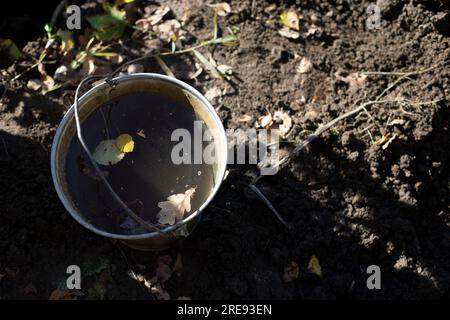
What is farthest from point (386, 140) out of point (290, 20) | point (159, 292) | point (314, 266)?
point (159, 292)

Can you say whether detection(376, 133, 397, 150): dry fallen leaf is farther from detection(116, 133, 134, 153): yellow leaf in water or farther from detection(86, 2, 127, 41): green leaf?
detection(86, 2, 127, 41): green leaf

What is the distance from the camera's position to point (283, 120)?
373 cm

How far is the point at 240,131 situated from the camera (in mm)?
3691

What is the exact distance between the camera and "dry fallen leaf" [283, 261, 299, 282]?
3365 millimetres

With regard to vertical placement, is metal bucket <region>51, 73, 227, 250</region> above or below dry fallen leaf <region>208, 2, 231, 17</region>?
below

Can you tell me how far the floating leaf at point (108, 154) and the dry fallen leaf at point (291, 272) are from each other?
1.05 meters

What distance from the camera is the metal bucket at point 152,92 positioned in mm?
3033

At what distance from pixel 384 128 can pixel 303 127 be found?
460mm

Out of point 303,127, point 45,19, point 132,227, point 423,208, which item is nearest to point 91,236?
point 132,227

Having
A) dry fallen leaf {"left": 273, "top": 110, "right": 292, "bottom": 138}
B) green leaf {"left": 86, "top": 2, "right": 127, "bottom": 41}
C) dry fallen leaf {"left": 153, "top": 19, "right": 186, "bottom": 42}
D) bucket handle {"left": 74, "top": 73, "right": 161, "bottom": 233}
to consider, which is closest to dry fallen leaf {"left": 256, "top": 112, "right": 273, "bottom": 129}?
dry fallen leaf {"left": 273, "top": 110, "right": 292, "bottom": 138}

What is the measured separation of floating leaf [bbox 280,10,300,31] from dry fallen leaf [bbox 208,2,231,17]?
0.34m

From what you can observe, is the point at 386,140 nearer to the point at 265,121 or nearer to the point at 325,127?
the point at 325,127

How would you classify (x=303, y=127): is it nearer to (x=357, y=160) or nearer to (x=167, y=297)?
(x=357, y=160)

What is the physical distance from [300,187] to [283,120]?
0.43m
